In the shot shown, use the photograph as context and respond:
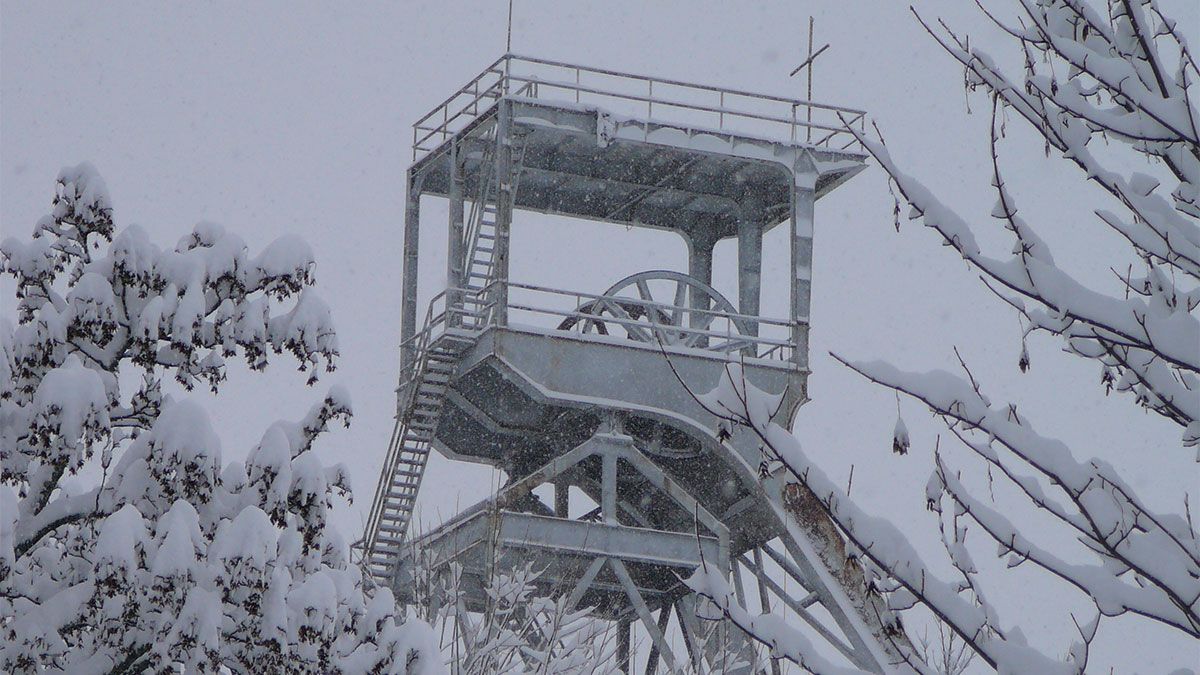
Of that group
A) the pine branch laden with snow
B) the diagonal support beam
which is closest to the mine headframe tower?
the diagonal support beam

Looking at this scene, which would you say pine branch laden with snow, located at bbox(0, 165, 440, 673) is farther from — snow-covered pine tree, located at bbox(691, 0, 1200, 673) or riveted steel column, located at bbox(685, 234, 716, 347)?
riveted steel column, located at bbox(685, 234, 716, 347)

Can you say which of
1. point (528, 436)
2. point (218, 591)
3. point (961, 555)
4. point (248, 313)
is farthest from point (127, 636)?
point (528, 436)

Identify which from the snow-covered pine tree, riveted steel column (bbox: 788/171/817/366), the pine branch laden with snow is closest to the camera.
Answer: the snow-covered pine tree

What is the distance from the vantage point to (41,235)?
43.9 feet

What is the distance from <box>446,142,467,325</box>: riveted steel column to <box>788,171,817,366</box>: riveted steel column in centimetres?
460

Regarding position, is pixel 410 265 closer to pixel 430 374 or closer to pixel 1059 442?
pixel 430 374

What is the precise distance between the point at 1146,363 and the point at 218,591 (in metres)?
8.34

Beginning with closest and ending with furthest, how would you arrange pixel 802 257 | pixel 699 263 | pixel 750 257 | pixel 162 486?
pixel 162 486 < pixel 802 257 < pixel 750 257 < pixel 699 263

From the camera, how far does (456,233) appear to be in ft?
84.9

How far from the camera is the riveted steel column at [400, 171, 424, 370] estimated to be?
26156mm

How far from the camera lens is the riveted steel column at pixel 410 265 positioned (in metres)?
26.2

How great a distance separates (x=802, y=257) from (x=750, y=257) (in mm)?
1755

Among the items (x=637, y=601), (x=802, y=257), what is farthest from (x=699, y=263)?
(x=637, y=601)

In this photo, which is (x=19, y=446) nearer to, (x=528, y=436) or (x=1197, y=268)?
(x=1197, y=268)
